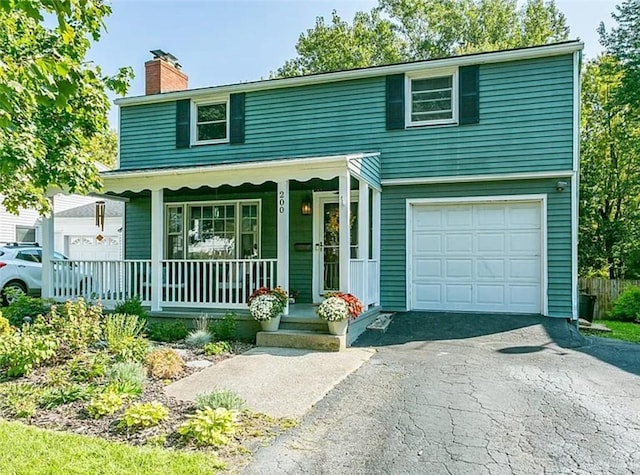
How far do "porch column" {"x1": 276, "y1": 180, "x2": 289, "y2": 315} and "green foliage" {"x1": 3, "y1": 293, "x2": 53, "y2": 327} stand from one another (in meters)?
4.55

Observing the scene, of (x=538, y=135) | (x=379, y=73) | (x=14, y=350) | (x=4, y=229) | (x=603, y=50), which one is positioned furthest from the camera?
(x=603, y=50)

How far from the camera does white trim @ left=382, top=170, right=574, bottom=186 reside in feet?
28.0

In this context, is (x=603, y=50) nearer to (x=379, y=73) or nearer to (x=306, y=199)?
(x=379, y=73)

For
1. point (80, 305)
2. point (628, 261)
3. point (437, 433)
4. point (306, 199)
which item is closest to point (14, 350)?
point (80, 305)

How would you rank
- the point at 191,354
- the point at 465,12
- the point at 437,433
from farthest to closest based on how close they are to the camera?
the point at 465,12 → the point at 191,354 → the point at 437,433

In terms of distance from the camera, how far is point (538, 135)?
8.72 m

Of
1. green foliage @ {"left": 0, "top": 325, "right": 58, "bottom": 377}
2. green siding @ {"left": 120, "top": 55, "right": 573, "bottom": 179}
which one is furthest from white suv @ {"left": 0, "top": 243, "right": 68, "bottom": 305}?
green foliage @ {"left": 0, "top": 325, "right": 58, "bottom": 377}

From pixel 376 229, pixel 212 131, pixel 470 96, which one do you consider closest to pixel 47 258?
pixel 212 131

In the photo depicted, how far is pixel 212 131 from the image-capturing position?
11.1 m

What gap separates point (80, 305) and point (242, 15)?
8.30m

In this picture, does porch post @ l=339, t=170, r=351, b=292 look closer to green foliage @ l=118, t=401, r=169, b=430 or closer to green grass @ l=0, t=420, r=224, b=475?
green foliage @ l=118, t=401, r=169, b=430

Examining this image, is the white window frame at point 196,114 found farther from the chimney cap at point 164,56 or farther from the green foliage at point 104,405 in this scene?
the green foliage at point 104,405

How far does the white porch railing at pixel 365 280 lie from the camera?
7.73 meters

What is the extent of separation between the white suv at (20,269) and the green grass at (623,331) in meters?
12.9
